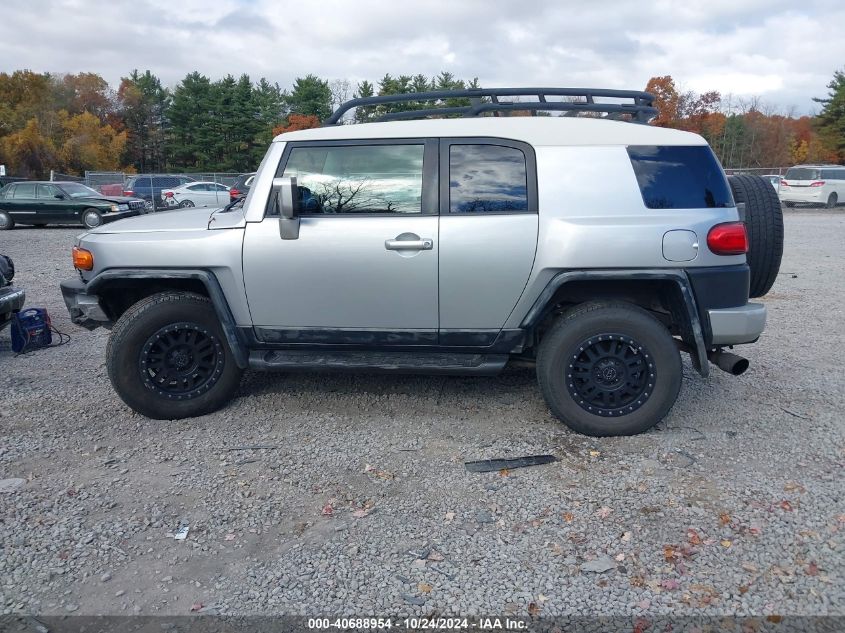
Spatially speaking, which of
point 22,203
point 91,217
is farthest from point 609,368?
point 22,203

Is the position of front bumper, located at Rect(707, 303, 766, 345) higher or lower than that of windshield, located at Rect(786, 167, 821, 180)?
lower

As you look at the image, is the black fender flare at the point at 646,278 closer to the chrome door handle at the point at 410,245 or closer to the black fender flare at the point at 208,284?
the chrome door handle at the point at 410,245

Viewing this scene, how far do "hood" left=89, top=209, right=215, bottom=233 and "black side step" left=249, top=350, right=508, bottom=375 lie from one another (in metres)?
0.94

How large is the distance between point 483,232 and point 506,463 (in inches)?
54.3

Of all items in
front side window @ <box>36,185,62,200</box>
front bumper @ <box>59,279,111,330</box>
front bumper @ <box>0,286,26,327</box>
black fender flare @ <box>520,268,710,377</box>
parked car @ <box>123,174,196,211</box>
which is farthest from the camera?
parked car @ <box>123,174,196,211</box>

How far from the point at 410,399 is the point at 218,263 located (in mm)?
1641

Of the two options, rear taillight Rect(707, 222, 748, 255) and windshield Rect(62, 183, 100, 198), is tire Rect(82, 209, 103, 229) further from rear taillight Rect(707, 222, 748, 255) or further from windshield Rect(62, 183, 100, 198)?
rear taillight Rect(707, 222, 748, 255)

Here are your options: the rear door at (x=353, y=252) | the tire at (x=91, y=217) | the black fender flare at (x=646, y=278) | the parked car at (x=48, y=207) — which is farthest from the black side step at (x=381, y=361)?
the tire at (x=91, y=217)

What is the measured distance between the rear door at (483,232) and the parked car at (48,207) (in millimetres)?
18412

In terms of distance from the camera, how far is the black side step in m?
4.18

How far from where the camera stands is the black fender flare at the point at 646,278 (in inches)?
154

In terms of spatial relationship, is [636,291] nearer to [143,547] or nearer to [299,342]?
[299,342]

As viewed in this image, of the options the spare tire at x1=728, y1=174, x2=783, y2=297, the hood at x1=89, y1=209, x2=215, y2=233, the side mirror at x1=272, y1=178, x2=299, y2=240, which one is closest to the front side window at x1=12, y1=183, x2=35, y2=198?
the hood at x1=89, y1=209, x2=215, y2=233

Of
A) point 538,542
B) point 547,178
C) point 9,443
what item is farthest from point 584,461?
point 9,443
